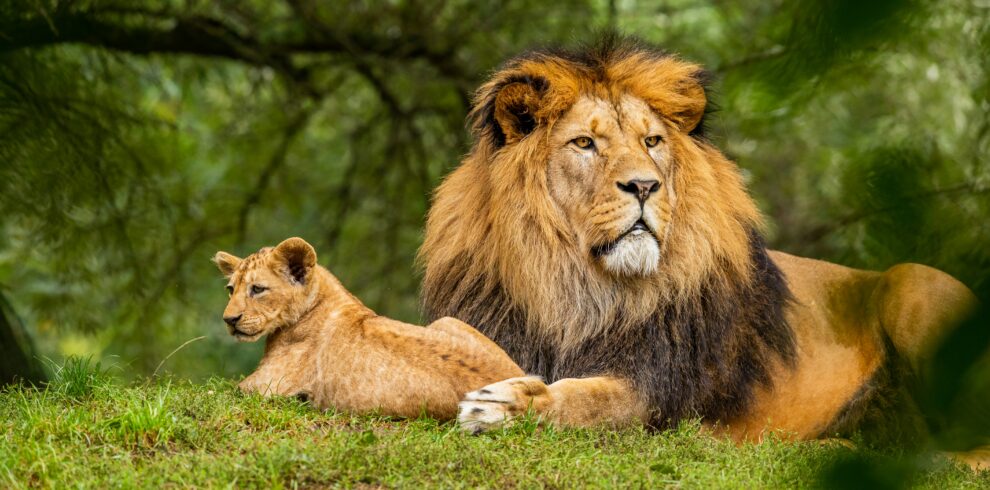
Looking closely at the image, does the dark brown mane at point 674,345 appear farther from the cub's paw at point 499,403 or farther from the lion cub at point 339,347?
the cub's paw at point 499,403

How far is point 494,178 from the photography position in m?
5.09

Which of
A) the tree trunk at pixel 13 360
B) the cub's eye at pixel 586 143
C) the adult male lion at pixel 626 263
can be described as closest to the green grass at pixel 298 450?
the adult male lion at pixel 626 263

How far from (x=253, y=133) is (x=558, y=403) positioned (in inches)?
272

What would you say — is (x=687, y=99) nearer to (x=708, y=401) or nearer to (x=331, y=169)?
(x=708, y=401)

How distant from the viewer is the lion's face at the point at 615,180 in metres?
4.62

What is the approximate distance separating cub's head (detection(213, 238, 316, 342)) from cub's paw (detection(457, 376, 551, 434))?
3.00 feet

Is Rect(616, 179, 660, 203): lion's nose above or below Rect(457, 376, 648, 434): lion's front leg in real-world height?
above

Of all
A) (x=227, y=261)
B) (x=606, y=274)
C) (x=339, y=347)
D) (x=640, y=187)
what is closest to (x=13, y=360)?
(x=227, y=261)

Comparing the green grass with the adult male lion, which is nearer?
the green grass

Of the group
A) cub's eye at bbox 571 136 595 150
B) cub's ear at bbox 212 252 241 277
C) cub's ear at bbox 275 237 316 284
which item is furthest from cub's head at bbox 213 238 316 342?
cub's eye at bbox 571 136 595 150

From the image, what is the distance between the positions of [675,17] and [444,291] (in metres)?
6.31

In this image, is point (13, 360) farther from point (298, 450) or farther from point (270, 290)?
point (298, 450)

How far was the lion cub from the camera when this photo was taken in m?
4.34

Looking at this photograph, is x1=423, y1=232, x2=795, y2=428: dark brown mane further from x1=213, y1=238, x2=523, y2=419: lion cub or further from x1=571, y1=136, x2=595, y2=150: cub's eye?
x1=571, y1=136, x2=595, y2=150: cub's eye
